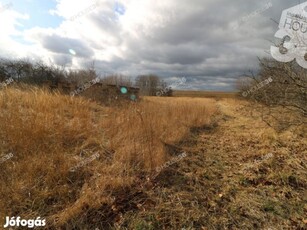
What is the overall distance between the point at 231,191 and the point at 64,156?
2.74 m

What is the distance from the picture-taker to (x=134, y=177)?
3.41 meters

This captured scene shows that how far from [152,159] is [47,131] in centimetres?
203

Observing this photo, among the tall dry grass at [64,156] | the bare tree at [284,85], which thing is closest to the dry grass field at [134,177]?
the tall dry grass at [64,156]

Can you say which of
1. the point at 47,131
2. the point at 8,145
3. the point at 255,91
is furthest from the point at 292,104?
the point at 8,145

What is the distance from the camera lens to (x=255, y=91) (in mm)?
5402

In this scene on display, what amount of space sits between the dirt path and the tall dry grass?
53 cm

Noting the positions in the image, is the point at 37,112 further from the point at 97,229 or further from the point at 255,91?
the point at 255,91

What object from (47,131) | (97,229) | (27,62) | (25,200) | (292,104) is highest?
(27,62)

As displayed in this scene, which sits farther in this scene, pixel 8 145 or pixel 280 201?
pixel 8 145
